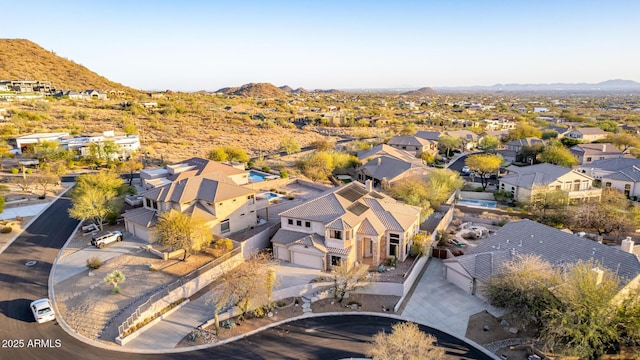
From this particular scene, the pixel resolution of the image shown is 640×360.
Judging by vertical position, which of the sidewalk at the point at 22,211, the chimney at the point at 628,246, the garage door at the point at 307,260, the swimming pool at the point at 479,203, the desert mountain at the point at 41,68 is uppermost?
the desert mountain at the point at 41,68

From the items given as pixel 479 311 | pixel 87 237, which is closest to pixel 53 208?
pixel 87 237

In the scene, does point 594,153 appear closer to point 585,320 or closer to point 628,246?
point 628,246

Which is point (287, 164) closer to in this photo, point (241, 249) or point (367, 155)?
point (367, 155)

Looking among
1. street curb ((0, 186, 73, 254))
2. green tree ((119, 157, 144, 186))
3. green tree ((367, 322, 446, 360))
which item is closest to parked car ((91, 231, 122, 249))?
street curb ((0, 186, 73, 254))

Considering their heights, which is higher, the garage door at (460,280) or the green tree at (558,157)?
the green tree at (558,157)

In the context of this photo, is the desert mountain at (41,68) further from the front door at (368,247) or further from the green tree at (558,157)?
the green tree at (558,157)

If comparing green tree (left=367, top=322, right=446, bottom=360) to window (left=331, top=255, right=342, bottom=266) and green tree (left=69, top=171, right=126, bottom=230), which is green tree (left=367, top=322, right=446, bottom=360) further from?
green tree (left=69, top=171, right=126, bottom=230)

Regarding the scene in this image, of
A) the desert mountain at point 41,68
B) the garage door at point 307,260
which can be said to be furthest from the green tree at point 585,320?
the desert mountain at point 41,68
